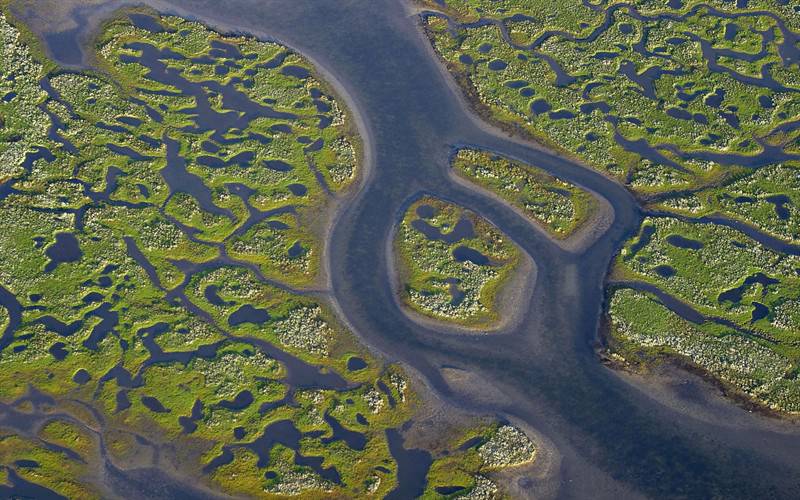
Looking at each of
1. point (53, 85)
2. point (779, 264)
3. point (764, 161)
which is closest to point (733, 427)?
point (779, 264)

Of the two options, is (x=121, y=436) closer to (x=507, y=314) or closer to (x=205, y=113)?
(x=507, y=314)

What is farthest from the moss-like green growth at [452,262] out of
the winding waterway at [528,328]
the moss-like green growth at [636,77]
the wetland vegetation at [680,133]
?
the moss-like green growth at [636,77]

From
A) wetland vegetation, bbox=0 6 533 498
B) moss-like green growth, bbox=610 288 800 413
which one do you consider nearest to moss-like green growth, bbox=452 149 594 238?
wetland vegetation, bbox=0 6 533 498

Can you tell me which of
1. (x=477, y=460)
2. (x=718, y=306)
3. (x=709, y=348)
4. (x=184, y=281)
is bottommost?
(x=477, y=460)

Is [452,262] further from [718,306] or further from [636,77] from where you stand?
[636,77]

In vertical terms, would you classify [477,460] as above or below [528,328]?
below

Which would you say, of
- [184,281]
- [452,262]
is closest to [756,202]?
[452,262]

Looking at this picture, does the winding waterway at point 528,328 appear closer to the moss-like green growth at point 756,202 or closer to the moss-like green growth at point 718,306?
the moss-like green growth at point 718,306
